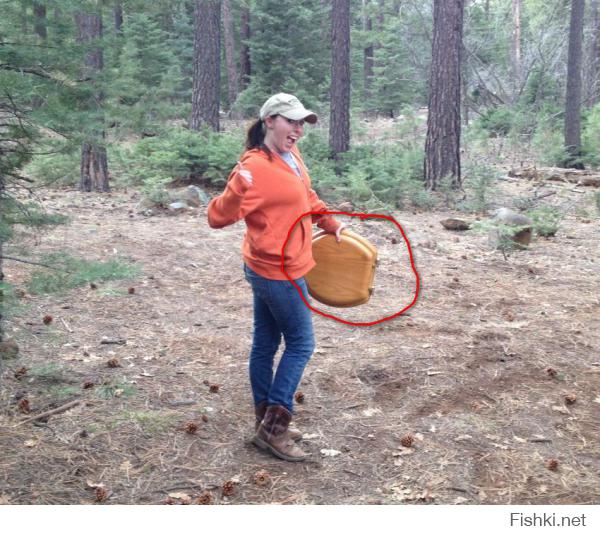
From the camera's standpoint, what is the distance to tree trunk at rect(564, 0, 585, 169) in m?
17.7

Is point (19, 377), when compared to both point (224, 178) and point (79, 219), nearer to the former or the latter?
point (79, 219)

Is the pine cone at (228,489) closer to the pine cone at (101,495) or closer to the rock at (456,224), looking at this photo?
the pine cone at (101,495)

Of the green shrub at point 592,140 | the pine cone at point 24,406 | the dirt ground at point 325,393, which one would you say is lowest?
the dirt ground at point 325,393

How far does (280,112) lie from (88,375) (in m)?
2.66

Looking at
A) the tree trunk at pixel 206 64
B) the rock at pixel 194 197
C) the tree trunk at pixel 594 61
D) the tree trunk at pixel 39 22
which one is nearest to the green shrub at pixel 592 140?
the tree trunk at pixel 594 61

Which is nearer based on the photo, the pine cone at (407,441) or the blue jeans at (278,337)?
the blue jeans at (278,337)

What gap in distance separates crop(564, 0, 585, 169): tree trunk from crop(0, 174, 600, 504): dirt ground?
447 inches

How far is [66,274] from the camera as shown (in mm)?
4461

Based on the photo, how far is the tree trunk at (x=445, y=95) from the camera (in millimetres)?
12742

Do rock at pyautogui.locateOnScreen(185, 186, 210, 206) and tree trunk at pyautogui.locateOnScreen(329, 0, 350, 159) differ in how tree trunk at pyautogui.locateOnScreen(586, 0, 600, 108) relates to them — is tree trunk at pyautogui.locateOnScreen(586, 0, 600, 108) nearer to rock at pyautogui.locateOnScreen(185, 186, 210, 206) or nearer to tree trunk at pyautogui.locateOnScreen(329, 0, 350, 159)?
tree trunk at pyautogui.locateOnScreen(329, 0, 350, 159)

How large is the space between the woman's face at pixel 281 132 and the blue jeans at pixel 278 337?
28.5 inches

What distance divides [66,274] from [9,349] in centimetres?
103

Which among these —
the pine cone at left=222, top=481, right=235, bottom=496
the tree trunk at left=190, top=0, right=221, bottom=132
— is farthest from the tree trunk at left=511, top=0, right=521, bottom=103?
the pine cone at left=222, top=481, right=235, bottom=496

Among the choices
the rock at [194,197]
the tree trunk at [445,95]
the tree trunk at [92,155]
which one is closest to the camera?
the tree trunk at [92,155]
